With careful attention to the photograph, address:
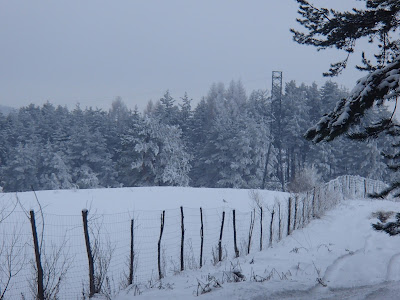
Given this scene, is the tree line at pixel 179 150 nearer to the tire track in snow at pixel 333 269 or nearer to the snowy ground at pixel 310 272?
the snowy ground at pixel 310 272

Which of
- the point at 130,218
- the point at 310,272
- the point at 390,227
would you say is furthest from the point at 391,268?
the point at 130,218

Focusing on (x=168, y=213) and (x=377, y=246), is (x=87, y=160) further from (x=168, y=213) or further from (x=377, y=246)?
(x=377, y=246)

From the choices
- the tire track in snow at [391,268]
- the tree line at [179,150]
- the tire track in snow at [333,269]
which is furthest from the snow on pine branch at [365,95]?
the tree line at [179,150]

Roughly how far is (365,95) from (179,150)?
3948cm

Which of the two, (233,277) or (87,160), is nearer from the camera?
(233,277)

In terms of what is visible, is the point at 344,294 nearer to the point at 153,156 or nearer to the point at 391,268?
the point at 391,268

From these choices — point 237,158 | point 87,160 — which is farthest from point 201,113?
point 87,160

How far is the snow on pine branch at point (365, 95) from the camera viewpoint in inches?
144

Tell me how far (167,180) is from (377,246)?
32.5 m

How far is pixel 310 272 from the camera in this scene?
7727mm

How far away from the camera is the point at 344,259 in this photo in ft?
28.6

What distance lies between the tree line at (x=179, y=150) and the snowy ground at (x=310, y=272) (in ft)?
91.1

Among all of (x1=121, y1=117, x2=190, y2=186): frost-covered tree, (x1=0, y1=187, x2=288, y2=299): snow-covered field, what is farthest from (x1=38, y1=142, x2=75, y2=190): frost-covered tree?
(x1=0, y1=187, x2=288, y2=299): snow-covered field

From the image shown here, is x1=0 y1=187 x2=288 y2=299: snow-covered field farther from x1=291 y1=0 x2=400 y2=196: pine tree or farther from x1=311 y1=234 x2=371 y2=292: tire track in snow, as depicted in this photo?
x1=291 y1=0 x2=400 y2=196: pine tree
